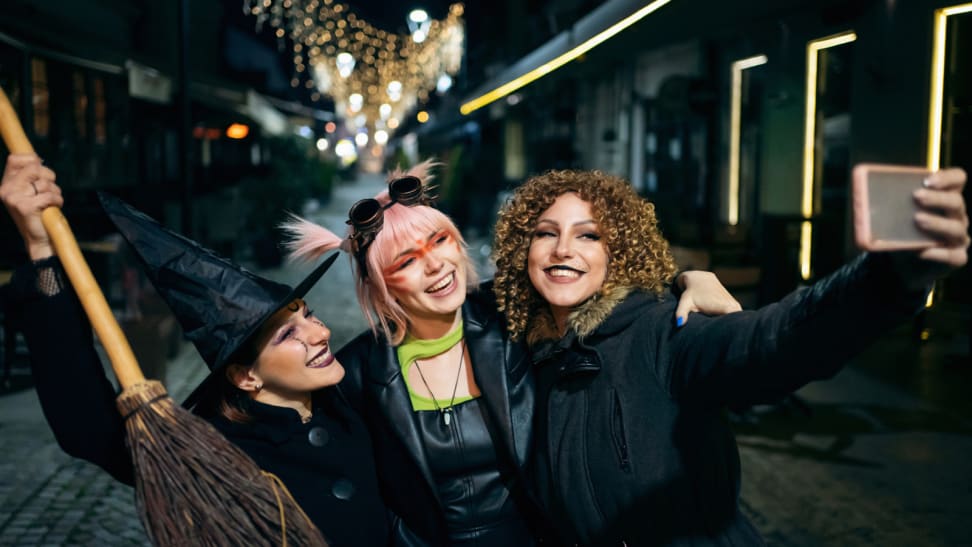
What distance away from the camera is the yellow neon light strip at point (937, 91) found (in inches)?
318

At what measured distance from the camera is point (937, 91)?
26.9ft

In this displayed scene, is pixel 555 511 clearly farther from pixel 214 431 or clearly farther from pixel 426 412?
pixel 214 431

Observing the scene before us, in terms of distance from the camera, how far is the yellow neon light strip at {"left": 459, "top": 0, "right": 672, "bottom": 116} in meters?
5.15

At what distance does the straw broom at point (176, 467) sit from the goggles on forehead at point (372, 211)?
34.6 inches

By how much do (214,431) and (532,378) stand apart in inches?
39.0

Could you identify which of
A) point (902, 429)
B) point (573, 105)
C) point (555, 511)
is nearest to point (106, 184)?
point (573, 105)

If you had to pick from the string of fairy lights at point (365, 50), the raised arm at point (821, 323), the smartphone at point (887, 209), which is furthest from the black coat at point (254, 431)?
the string of fairy lights at point (365, 50)

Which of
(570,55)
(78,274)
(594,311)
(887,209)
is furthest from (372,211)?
(570,55)

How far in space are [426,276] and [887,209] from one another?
1574 millimetres

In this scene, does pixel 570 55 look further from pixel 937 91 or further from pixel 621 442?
pixel 621 442

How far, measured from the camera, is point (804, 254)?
9992 millimetres

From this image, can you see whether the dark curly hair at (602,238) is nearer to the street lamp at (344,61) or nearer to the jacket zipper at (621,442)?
the jacket zipper at (621,442)

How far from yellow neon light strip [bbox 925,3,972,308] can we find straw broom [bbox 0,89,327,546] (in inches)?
302

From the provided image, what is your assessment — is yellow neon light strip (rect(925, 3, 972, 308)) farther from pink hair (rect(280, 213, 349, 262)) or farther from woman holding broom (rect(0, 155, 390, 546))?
woman holding broom (rect(0, 155, 390, 546))
